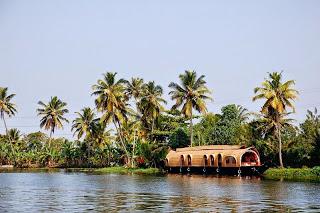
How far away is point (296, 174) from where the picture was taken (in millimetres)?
41250

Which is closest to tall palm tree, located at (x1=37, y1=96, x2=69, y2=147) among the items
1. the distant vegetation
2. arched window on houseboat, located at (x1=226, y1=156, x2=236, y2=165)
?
the distant vegetation

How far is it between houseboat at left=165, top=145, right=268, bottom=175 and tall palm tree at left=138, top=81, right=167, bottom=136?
244 inches

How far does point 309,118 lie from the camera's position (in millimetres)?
46406

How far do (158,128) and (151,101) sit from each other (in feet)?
17.5

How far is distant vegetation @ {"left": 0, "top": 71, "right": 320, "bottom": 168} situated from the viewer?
4491 cm

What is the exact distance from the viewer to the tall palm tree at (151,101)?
195 feet

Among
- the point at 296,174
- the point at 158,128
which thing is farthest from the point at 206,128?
the point at 296,174

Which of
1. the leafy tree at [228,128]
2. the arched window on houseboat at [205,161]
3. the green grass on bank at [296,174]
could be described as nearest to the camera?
the green grass on bank at [296,174]

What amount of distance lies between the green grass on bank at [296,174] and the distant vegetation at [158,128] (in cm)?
179

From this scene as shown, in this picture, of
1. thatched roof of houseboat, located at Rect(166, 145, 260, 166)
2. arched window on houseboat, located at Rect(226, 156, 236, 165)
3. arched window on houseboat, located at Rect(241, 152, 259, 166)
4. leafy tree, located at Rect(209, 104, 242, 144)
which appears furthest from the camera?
leafy tree, located at Rect(209, 104, 242, 144)

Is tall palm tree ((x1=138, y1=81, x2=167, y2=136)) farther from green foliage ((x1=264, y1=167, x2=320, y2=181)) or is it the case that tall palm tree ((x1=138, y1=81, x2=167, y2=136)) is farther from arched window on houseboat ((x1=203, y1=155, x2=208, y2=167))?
green foliage ((x1=264, y1=167, x2=320, y2=181))

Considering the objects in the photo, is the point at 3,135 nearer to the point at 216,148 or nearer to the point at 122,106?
the point at 122,106

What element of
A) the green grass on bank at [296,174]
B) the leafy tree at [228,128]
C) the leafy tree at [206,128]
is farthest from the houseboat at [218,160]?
the leafy tree at [206,128]

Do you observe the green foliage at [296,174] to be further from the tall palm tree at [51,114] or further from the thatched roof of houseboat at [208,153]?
the tall palm tree at [51,114]
